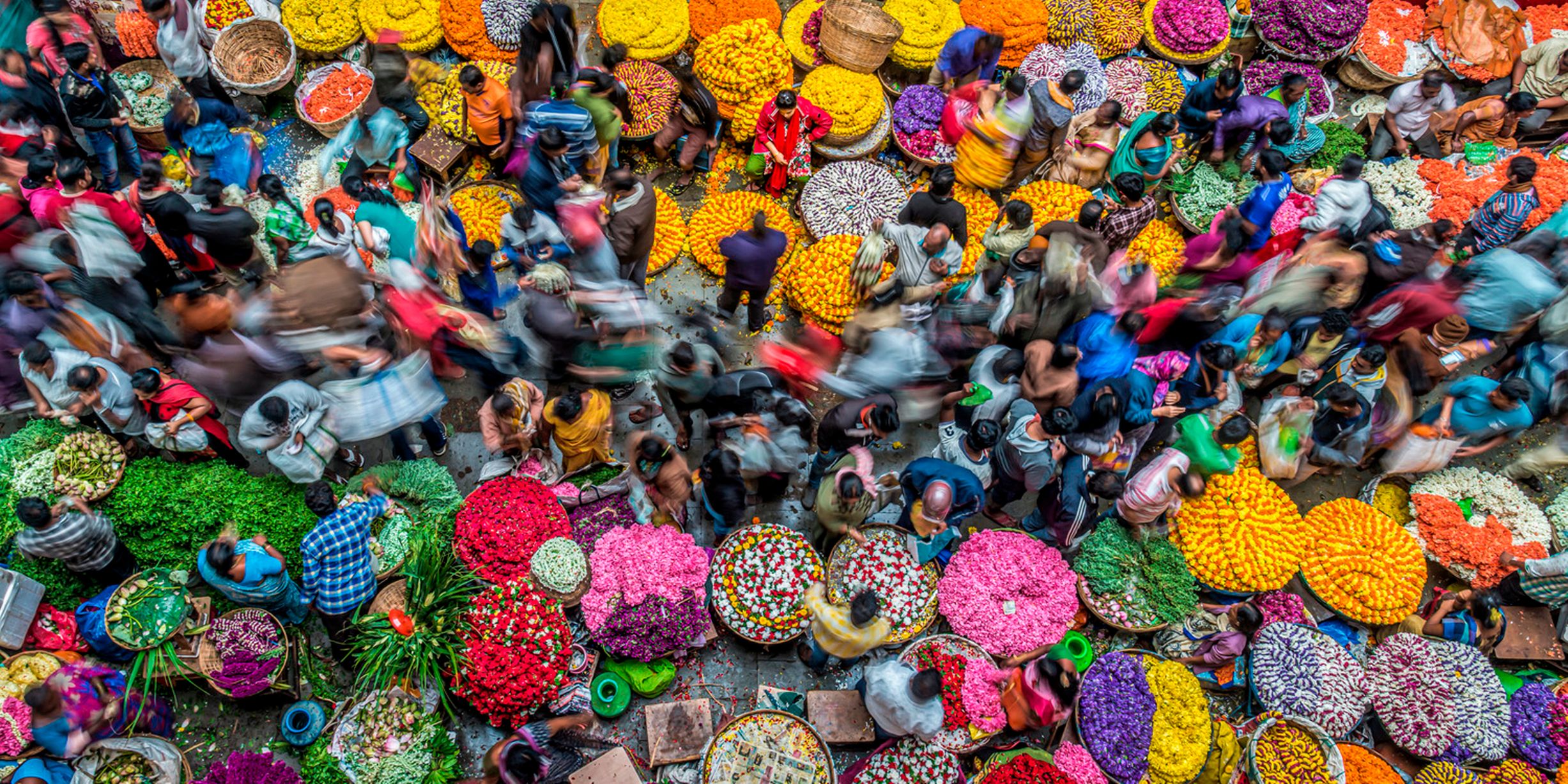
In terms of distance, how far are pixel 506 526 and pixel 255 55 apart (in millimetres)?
5767

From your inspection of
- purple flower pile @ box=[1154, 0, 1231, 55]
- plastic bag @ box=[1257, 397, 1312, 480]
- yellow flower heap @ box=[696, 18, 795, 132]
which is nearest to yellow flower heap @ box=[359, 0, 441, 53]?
yellow flower heap @ box=[696, 18, 795, 132]

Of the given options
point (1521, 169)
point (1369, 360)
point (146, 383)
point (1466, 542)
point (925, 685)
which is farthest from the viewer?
point (1521, 169)

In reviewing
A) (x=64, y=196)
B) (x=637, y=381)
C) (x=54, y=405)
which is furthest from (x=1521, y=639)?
(x=64, y=196)

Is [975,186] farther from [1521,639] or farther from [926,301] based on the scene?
[1521,639]

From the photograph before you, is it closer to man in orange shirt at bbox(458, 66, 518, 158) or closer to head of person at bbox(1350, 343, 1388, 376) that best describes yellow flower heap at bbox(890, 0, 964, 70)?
man in orange shirt at bbox(458, 66, 518, 158)

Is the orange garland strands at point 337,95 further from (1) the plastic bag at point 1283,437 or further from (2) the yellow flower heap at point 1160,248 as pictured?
(1) the plastic bag at point 1283,437

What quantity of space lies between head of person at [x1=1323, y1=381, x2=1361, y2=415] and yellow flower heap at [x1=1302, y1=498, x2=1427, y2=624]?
725 millimetres

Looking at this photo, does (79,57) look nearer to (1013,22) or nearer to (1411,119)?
(1013,22)

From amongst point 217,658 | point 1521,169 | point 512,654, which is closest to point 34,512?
point 217,658

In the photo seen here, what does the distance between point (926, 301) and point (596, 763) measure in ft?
13.4

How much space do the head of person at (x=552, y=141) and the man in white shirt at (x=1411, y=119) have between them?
26.8 feet

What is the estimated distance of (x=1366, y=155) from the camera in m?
8.93

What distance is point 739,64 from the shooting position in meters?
8.05

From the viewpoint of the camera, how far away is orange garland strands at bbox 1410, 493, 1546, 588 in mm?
6680
